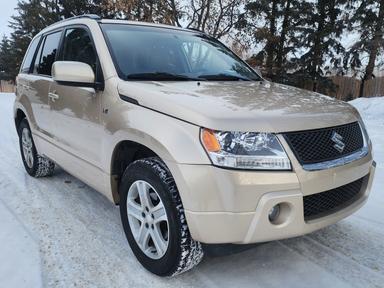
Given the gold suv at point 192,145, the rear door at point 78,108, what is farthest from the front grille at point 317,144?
the rear door at point 78,108

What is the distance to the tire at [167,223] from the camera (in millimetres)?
2420

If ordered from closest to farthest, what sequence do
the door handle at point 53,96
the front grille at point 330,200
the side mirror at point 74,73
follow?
the front grille at point 330,200
the side mirror at point 74,73
the door handle at point 53,96

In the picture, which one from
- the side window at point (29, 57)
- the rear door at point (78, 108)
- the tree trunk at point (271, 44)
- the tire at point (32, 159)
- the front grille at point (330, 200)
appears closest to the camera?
the front grille at point (330, 200)

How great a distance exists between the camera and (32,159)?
16.1ft

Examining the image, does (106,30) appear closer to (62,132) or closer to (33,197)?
(62,132)

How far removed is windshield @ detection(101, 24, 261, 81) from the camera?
323 centimetres

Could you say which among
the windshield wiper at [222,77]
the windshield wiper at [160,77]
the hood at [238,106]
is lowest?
the hood at [238,106]

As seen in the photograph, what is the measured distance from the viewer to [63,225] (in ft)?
11.5

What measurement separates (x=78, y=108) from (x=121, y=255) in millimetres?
1348

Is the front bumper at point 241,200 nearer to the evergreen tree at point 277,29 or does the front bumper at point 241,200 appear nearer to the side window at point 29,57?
the side window at point 29,57

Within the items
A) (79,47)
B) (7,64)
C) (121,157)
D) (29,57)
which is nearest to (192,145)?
(121,157)

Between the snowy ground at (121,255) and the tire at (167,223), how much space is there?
13cm

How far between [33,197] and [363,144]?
3.40 m

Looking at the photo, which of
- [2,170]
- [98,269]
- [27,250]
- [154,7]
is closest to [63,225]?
[27,250]
